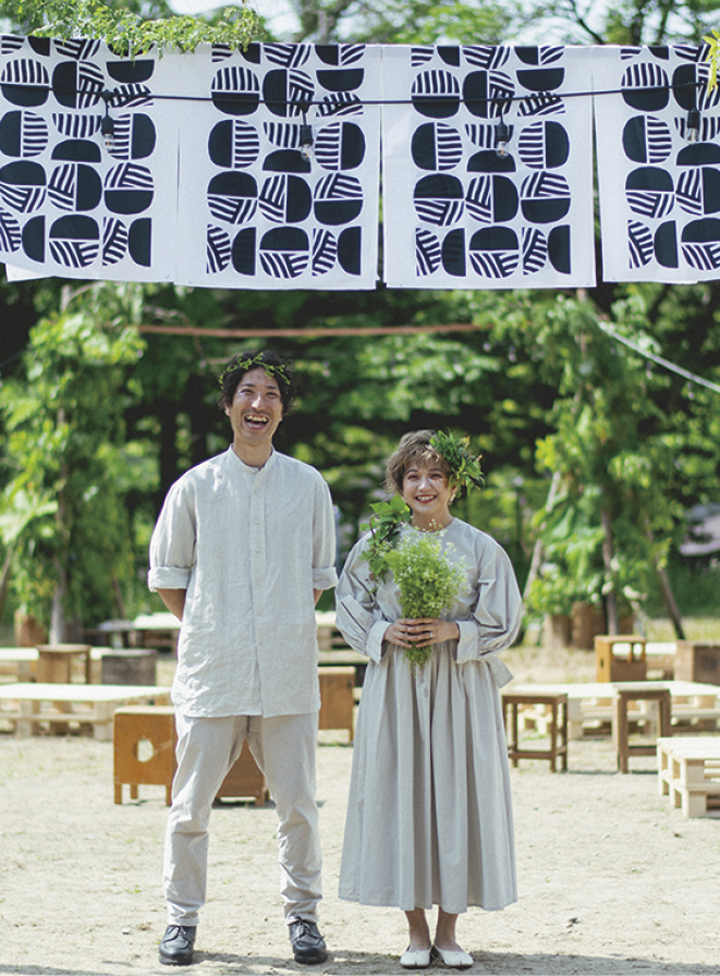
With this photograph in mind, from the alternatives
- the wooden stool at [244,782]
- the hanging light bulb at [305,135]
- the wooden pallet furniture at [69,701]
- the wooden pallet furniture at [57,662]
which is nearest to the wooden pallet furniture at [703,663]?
the wooden pallet furniture at [69,701]

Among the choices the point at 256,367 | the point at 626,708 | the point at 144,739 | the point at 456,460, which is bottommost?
the point at 144,739

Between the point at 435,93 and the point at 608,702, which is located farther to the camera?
the point at 608,702

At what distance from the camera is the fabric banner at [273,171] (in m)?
4.91

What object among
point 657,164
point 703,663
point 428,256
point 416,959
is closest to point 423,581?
point 416,959

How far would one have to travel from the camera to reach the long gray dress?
3854 millimetres

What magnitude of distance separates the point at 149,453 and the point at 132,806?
18.2 m

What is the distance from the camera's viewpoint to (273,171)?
4.97 metres

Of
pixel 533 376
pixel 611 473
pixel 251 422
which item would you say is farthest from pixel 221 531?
pixel 533 376

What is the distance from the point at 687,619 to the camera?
19438 millimetres

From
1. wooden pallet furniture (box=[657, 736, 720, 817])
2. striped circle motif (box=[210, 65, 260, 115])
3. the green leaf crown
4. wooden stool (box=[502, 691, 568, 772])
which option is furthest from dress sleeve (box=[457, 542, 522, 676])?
wooden stool (box=[502, 691, 568, 772])

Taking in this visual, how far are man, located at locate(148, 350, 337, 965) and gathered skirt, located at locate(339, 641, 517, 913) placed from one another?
0.70 feet

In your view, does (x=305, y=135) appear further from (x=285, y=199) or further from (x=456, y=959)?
(x=456, y=959)

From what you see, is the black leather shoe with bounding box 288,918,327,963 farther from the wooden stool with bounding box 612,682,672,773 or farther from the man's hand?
the wooden stool with bounding box 612,682,672,773

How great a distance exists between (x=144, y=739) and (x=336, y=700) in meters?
2.19
